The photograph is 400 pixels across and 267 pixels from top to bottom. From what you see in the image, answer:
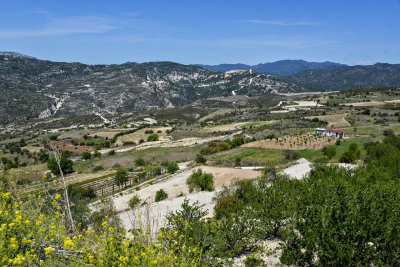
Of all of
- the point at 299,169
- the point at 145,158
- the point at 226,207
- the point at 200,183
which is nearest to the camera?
the point at 226,207

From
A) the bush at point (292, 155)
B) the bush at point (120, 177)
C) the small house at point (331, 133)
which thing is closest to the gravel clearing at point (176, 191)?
the bush at point (120, 177)

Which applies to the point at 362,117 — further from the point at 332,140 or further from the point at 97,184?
the point at 97,184

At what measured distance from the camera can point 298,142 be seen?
184 ft

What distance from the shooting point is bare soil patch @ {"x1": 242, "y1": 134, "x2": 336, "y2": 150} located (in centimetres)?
5303

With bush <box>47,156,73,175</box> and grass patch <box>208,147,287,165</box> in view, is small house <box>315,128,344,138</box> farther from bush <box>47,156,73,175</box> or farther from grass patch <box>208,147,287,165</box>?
bush <box>47,156,73,175</box>

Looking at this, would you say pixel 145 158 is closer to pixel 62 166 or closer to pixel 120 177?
pixel 62 166

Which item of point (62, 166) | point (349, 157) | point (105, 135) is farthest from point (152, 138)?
point (349, 157)

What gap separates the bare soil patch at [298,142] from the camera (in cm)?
5303

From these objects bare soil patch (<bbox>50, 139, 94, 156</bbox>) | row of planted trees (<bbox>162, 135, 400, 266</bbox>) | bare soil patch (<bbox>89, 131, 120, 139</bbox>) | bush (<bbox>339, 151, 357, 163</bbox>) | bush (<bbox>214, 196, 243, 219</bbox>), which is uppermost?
row of planted trees (<bbox>162, 135, 400, 266</bbox>)

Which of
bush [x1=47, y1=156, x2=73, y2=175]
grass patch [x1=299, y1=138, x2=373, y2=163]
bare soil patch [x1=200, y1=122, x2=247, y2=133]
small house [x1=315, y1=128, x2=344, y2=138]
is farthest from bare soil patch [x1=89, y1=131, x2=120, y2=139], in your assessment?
grass patch [x1=299, y1=138, x2=373, y2=163]

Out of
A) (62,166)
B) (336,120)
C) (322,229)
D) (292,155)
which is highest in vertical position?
(322,229)

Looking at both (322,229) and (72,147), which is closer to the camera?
(322,229)

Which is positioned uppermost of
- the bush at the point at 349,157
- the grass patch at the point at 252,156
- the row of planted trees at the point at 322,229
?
the row of planted trees at the point at 322,229

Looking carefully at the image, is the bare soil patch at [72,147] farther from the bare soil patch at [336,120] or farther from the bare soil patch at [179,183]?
the bare soil patch at [336,120]
